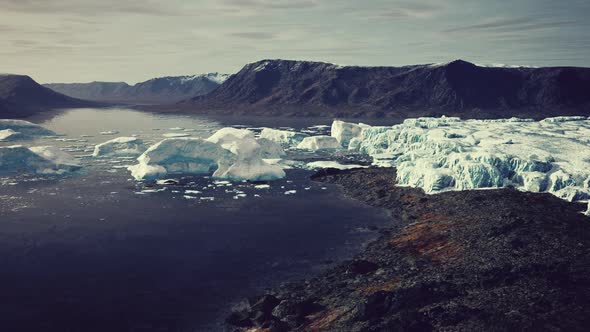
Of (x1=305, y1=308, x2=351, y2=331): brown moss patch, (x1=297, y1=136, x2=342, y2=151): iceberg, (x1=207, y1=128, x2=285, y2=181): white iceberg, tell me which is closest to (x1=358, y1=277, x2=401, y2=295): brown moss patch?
(x1=305, y1=308, x2=351, y2=331): brown moss patch

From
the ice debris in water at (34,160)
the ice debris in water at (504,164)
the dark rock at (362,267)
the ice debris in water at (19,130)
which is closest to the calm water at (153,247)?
the dark rock at (362,267)

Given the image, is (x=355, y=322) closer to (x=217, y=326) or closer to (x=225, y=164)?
(x=217, y=326)

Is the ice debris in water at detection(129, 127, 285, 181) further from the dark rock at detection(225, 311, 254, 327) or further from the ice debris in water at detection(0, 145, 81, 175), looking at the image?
the dark rock at detection(225, 311, 254, 327)

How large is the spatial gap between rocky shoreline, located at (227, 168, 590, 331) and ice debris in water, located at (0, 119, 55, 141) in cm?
7603

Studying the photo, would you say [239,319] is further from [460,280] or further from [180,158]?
[180,158]

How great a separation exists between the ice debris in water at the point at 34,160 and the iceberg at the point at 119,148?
12.1 metres

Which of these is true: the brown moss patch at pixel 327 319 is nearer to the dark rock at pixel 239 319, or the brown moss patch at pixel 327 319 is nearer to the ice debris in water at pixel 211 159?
the dark rock at pixel 239 319

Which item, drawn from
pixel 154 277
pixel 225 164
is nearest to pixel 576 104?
pixel 225 164

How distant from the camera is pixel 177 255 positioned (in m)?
35.1

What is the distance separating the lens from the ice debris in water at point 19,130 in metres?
87.0

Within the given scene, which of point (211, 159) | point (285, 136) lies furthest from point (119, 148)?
point (285, 136)

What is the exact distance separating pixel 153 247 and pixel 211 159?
27.3 metres

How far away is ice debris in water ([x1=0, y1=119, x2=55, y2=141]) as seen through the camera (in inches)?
3425

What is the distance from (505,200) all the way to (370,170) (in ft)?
74.6
